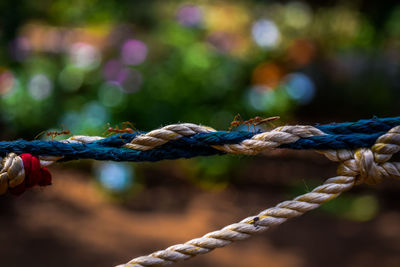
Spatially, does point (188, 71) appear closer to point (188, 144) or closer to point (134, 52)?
point (134, 52)

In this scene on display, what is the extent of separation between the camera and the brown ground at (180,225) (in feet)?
8.38

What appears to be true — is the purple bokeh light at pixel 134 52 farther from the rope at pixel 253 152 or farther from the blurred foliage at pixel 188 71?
the rope at pixel 253 152

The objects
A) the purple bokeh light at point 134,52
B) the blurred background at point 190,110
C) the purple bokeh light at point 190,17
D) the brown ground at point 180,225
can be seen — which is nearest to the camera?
the brown ground at point 180,225

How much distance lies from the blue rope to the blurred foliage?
251cm

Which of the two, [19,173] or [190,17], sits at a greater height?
[190,17]

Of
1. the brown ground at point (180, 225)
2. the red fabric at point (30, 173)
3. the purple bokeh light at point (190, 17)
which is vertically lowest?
the brown ground at point (180, 225)

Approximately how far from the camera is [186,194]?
→ 3328 mm

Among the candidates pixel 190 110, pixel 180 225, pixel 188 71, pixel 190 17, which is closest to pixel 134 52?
pixel 188 71

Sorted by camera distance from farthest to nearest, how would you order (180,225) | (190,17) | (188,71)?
1. (190,17)
2. (188,71)
3. (180,225)

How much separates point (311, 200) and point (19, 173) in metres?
0.64

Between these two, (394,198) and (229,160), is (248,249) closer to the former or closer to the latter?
(229,160)

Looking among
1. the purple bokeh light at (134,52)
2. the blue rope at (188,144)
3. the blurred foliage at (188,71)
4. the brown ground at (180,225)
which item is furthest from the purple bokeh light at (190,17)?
the blue rope at (188,144)

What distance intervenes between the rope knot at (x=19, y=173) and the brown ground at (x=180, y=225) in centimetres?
176

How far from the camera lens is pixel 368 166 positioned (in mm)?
836
